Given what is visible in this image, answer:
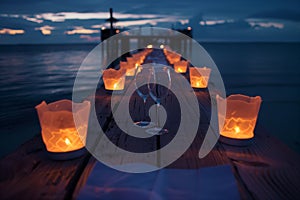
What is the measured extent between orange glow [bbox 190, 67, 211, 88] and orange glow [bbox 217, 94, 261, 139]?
188cm

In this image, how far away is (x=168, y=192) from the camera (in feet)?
3.66

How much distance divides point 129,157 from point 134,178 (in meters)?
0.30

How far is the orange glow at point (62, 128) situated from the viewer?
1.37 metres

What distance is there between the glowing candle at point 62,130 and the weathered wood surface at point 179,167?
74 millimetres

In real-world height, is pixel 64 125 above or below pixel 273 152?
above

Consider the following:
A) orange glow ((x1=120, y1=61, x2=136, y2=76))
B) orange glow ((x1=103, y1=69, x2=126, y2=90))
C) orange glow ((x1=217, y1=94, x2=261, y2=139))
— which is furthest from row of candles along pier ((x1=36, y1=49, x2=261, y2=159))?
orange glow ((x1=120, y1=61, x2=136, y2=76))

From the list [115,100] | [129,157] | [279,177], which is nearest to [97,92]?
[115,100]

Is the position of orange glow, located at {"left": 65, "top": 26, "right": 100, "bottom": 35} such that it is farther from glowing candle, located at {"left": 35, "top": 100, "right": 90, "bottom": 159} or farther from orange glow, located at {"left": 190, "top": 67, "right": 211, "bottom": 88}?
glowing candle, located at {"left": 35, "top": 100, "right": 90, "bottom": 159}

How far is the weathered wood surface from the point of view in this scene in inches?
45.1

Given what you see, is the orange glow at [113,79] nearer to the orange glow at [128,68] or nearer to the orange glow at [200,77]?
the orange glow at [200,77]

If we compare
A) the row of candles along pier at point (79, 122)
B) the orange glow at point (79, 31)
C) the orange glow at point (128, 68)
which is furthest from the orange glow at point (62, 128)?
the orange glow at point (79, 31)

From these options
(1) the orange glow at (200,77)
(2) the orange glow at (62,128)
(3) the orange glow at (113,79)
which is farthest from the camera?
(1) the orange glow at (200,77)

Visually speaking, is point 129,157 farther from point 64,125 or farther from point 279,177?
point 279,177

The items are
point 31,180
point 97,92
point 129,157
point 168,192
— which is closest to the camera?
point 168,192
